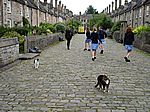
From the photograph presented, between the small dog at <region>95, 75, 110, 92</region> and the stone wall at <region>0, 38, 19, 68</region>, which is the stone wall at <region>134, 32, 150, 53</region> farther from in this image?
the small dog at <region>95, 75, 110, 92</region>

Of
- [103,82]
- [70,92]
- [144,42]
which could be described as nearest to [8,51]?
[70,92]

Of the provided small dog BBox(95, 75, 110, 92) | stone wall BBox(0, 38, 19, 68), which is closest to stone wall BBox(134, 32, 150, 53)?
stone wall BBox(0, 38, 19, 68)

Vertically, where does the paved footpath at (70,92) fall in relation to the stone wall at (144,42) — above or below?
below

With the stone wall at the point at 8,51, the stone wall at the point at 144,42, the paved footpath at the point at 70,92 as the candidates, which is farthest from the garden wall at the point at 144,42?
the stone wall at the point at 8,51

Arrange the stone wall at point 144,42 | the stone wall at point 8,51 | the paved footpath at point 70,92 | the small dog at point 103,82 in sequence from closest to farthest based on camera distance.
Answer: the paved footpath at point 70,92, the small dog at point 103,82, the stone wall at point 8,51, the stone wall at point 144,42

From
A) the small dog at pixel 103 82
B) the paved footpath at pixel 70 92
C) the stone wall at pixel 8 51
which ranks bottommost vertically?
the paved footpath at pixel 70 92

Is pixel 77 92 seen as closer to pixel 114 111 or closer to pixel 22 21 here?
pixel 114 111

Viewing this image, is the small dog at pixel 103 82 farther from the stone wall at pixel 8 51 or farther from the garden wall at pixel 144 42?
the garden wall at pixel 144 42

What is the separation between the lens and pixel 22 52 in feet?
55.7

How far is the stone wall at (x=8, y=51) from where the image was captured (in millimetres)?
11500

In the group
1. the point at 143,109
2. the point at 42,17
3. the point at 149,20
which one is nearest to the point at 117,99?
the point at 143,109

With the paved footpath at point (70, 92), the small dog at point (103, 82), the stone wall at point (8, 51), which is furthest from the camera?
the stone wall at point (8, 51)

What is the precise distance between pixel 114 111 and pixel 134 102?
949 millimetres

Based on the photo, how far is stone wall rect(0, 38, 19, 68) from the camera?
37.7 ft
